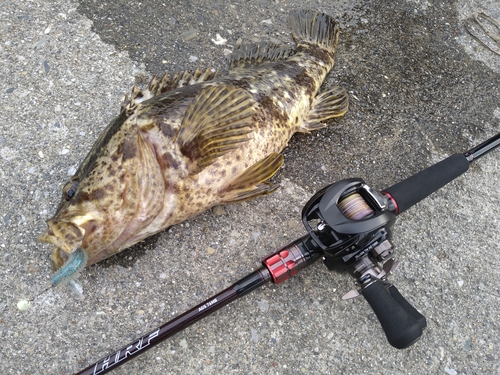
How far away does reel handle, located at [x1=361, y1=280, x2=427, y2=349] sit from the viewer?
74.0 inches

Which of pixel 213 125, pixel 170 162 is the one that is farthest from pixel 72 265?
pixel 213 125

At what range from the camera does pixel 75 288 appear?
2.47 meters

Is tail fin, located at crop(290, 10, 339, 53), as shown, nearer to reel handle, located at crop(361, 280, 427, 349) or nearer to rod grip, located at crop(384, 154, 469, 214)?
rod grip, located at crop(384, 154, 469, 214)

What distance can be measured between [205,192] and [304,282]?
846 millimetres

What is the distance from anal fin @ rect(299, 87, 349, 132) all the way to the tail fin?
20.0 inches

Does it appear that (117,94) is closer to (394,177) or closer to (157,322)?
(157,322)

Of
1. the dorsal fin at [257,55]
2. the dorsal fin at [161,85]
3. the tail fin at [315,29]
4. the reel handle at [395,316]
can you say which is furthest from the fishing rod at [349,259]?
the tail fin at [315,29]

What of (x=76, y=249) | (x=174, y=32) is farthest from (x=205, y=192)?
(x=174, y=32)

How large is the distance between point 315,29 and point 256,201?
67.0 inches

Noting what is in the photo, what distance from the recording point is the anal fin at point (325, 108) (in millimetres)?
3146

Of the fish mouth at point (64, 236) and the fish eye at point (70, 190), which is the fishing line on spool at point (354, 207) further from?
the fish eye at point (70, 190)

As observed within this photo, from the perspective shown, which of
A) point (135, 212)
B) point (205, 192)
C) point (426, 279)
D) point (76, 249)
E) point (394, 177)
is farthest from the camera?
point (394, 177)

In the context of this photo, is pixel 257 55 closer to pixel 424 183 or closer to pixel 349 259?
pixel 424 183

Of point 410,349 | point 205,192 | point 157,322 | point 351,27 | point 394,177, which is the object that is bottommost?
point 410,349
